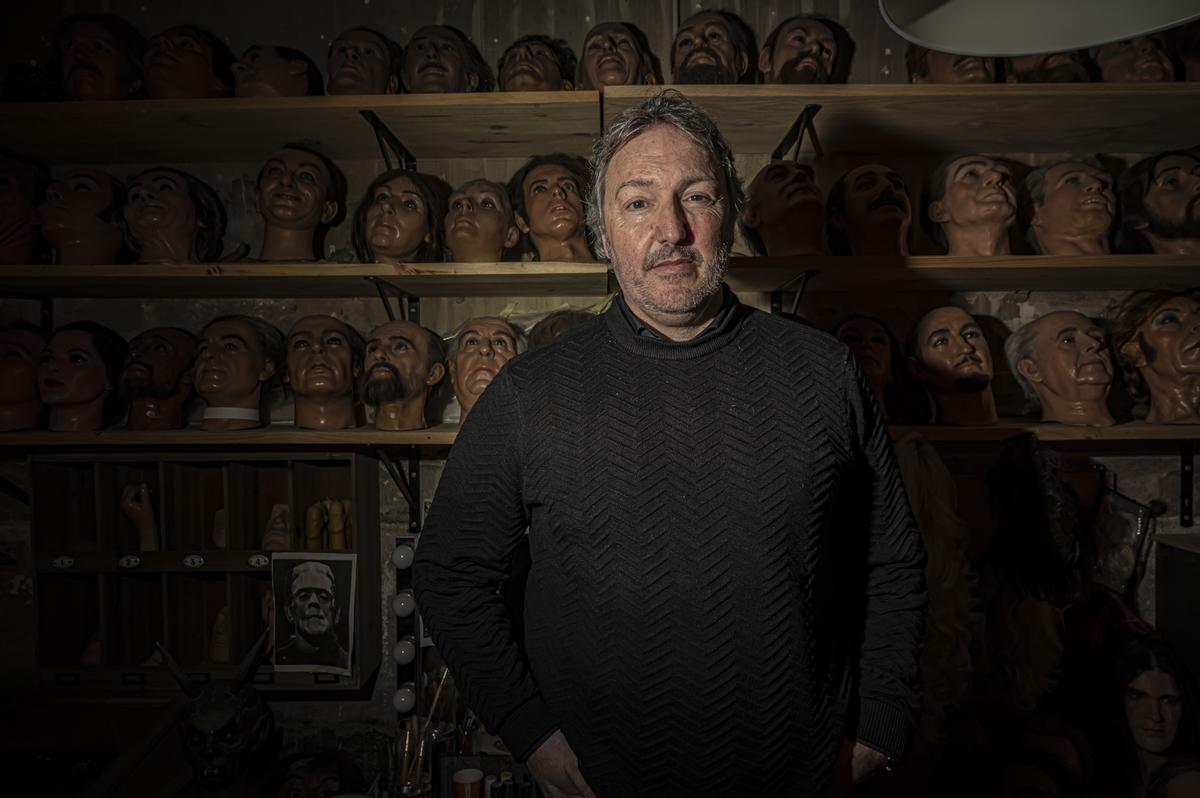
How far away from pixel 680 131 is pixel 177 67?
1598 millimetres

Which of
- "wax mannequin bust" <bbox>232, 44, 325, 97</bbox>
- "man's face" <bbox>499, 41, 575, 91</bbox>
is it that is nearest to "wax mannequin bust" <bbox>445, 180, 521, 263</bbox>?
"man's face" <bbox>499, 41, 575, 91</bbox>

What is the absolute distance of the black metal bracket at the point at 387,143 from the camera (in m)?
1.83

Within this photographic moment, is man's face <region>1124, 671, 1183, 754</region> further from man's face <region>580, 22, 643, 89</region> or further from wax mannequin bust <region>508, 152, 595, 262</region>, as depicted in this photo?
man's face <region>580, 22, 643, 89</region>

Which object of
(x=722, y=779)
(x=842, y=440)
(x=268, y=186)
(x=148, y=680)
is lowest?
(x=148, y=680)

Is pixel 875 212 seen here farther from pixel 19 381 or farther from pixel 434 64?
pixel 19 381

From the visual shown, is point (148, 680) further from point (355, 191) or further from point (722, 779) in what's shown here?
point (722, 779)

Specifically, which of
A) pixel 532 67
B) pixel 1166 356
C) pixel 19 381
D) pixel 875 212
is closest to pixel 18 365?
pixel 19 381

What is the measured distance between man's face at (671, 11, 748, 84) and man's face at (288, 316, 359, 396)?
1.17 m

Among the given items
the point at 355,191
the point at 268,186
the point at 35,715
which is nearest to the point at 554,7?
the point at 355,191

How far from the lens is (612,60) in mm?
1912

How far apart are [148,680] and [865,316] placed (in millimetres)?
2212

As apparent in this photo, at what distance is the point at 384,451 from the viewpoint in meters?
2.09

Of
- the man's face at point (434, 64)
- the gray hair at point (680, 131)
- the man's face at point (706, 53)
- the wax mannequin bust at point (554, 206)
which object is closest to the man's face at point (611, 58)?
the man's face at point (706, 53)

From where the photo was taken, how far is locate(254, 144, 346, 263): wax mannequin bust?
1.92 meters
